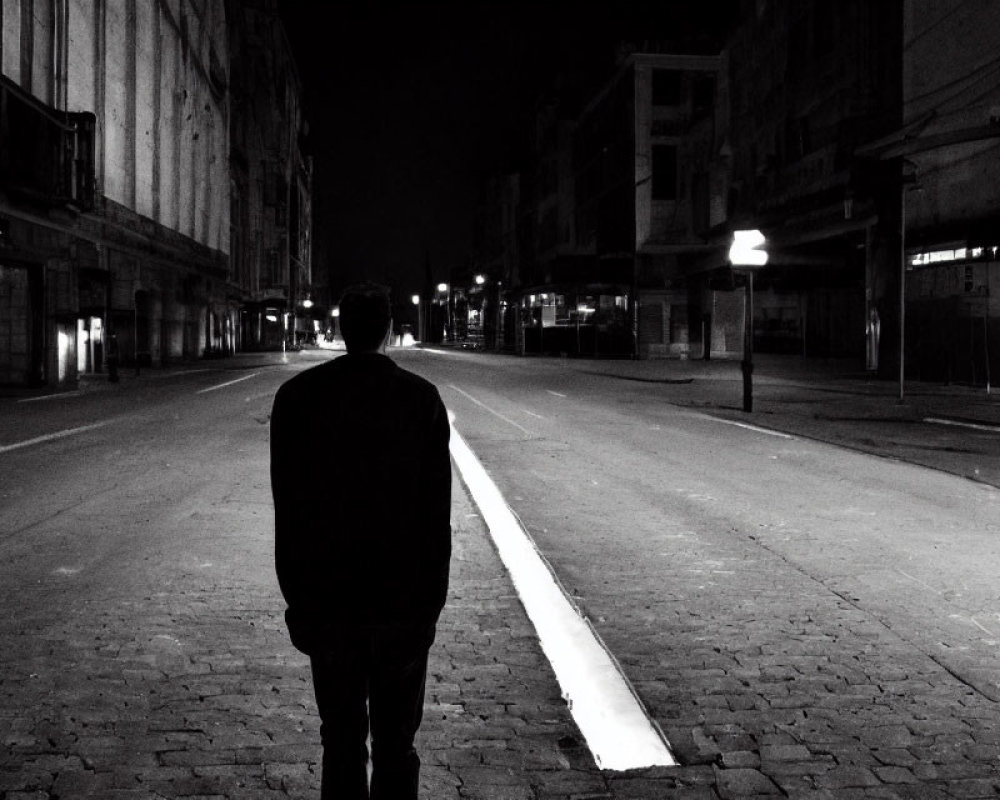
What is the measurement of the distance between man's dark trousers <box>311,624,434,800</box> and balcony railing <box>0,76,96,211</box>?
23100 millimetres

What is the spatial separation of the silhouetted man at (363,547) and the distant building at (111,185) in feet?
75.5

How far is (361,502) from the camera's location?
265 cm

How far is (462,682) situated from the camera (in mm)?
4371

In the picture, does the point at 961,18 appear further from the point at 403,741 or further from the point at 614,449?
the point at 403,741

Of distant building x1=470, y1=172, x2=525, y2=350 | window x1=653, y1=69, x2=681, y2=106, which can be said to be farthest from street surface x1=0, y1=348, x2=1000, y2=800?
distant building x1=470, y1=172, x2=525, y2=350

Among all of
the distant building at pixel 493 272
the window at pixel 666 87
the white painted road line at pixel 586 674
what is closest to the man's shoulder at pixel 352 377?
the white painted road line at pixel 586 674

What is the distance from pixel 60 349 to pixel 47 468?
16.1 meters

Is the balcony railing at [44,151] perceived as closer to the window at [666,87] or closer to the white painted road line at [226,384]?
the white painted road line at [226,384]

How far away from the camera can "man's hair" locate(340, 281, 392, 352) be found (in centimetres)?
281

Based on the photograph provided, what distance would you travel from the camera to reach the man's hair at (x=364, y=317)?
9.21 feet

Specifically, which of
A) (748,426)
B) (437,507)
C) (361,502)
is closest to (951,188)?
(748,426)

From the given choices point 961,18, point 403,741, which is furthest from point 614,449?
point 961,18

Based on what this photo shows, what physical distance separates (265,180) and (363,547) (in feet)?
305

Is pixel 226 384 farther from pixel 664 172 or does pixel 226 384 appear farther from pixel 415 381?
pixel 664 172
